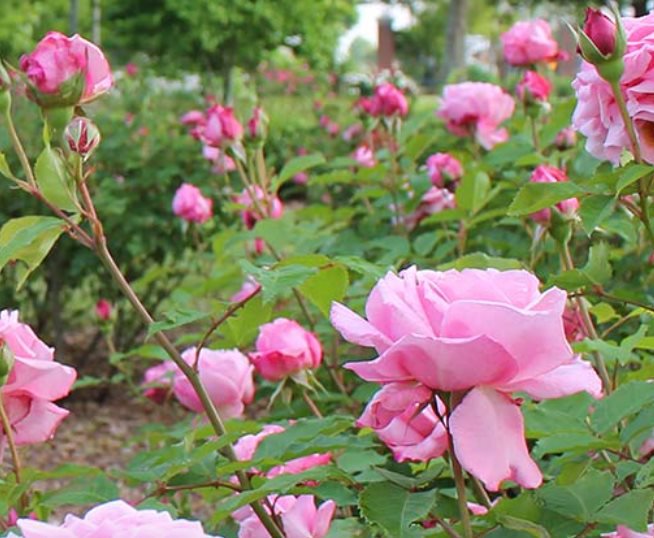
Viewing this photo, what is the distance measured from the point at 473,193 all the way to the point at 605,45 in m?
0.97

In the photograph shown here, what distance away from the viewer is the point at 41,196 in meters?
1.02

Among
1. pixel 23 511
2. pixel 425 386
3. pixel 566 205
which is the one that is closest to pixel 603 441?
pixel 425 386

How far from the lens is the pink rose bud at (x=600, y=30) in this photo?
860 mm

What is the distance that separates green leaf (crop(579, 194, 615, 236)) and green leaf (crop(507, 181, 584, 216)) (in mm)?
12

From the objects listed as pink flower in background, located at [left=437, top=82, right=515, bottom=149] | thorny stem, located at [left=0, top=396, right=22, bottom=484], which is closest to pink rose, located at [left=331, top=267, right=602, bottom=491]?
thorny stem, located at [left=0, top=396, right=22, bottom=484]

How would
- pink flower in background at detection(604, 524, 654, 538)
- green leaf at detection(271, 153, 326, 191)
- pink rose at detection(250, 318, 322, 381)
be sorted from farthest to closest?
green leaf at detection(271, 153, 326, 191) < pink rose at detection(250, 318, 322, 381) < pink flower in background at detection(604, 524, 654, 538)

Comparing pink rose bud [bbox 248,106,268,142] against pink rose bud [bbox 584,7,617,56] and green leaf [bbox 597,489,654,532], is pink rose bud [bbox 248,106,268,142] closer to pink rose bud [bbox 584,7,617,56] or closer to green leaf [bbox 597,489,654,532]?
pink rose bud [bbox 584,7,617,56]

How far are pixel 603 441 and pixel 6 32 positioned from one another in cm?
1401

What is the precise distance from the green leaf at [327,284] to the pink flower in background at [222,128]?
1.02 metres

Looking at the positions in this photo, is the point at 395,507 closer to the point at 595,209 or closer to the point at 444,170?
the point at 595,209

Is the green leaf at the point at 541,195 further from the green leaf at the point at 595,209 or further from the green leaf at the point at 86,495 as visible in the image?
the green leaf at the point at 86,495

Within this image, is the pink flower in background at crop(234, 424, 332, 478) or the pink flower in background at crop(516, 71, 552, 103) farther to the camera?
the pink flower in background at crop(516, 71, 552, 103)

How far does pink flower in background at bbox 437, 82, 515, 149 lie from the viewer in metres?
2.27

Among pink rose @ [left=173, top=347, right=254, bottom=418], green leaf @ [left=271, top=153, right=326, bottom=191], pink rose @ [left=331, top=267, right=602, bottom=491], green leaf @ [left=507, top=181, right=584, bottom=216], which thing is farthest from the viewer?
green leaf @ [left=271, top=153, right=326, bottom=191]
